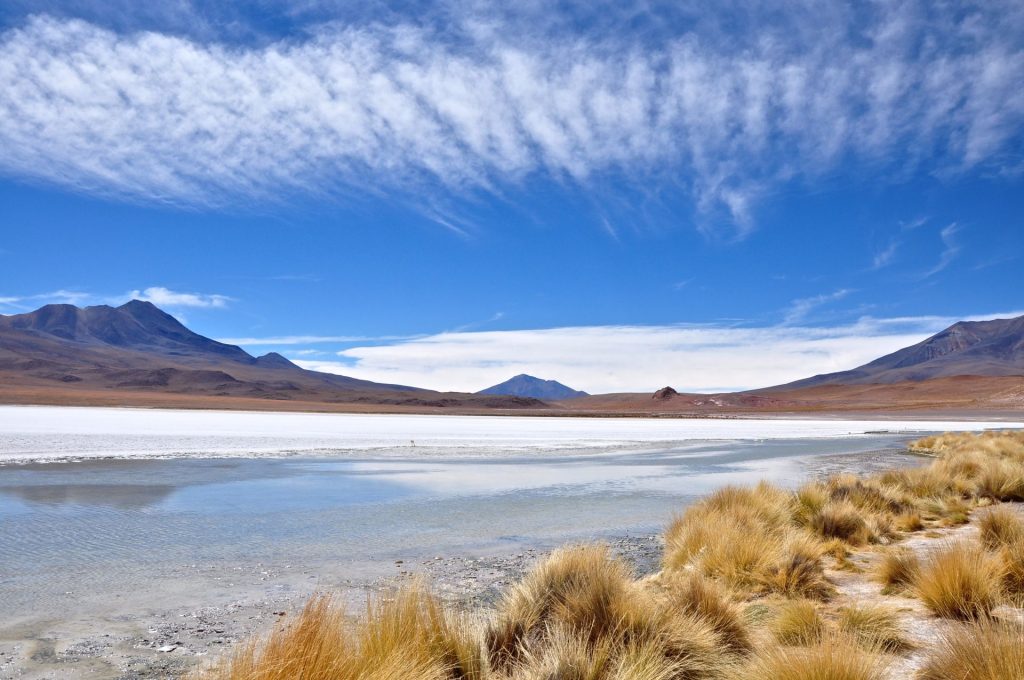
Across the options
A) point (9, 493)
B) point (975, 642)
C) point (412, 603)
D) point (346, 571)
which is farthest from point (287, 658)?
point (9, 493)

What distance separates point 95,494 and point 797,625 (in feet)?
38.5

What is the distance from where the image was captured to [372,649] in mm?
3775

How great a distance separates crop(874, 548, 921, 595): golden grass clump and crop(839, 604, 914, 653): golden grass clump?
975mm

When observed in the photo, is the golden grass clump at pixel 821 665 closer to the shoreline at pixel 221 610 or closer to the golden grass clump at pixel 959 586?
the golden grass clump at pixel 959 586

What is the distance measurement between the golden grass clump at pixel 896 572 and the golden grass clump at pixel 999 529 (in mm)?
1095

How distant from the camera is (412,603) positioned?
164 inches

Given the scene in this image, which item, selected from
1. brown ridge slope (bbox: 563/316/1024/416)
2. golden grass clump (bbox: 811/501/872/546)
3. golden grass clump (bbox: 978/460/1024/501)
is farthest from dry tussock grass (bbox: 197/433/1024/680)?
brown ridge slope (bbox: 563/316/1024/416)

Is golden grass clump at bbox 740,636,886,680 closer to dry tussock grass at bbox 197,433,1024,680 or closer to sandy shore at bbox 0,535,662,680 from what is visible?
dry tussock grass at bbox 197,433,1024,680

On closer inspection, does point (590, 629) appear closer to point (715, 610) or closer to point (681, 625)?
point (681, 625)

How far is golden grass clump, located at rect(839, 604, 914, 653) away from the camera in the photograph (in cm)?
448

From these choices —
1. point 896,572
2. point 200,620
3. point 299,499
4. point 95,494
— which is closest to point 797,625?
point 896,572

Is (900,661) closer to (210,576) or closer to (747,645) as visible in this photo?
(747,645)

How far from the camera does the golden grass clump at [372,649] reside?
331 centimetres

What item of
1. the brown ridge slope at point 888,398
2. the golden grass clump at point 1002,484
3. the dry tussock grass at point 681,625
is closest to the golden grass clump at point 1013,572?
the dry tussock grass at point 681,625
